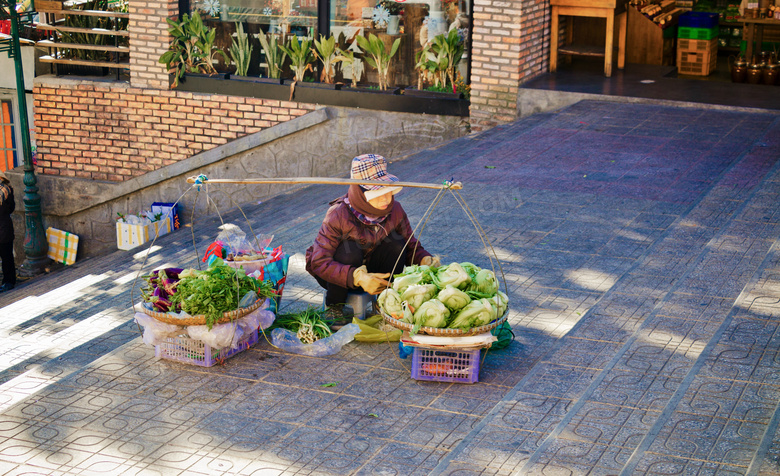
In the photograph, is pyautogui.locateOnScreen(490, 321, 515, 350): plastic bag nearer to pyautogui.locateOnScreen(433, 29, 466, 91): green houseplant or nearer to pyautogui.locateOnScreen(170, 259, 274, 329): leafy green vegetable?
pyautogui.locateOnScreen(170, 259, 274, 329): leafy green vegetable

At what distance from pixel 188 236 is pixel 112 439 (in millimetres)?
6313

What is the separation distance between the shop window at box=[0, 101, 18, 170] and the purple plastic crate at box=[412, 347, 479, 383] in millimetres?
11528

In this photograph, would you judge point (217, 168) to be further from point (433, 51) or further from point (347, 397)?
point (347, 397)

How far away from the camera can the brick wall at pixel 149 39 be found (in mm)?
12125

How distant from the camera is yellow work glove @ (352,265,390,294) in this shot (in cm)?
556

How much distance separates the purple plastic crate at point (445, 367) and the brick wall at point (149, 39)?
8.32 meters

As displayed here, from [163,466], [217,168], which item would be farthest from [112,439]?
[217,168]

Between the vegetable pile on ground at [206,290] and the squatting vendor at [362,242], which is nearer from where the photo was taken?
the vegetable pile on ground at [206,290]

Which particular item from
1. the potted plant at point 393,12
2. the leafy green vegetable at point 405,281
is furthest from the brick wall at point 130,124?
the leafy green vegetable at point 405,281

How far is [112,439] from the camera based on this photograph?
4.55 meters

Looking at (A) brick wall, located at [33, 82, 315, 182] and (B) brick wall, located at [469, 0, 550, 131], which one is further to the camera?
(A) brick wall, located at [33, 82, 315, 182]

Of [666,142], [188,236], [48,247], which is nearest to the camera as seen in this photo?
[666,142]

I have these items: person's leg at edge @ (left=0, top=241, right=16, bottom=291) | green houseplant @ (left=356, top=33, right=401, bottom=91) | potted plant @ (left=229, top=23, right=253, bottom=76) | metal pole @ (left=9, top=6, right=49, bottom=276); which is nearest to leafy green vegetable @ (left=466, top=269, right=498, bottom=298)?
green houseplant @ (left=356, top=33, right=401, bottom=91)

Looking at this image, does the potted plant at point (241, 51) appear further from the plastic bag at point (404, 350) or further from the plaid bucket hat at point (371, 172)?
the plastic bag at point (404, 350)
